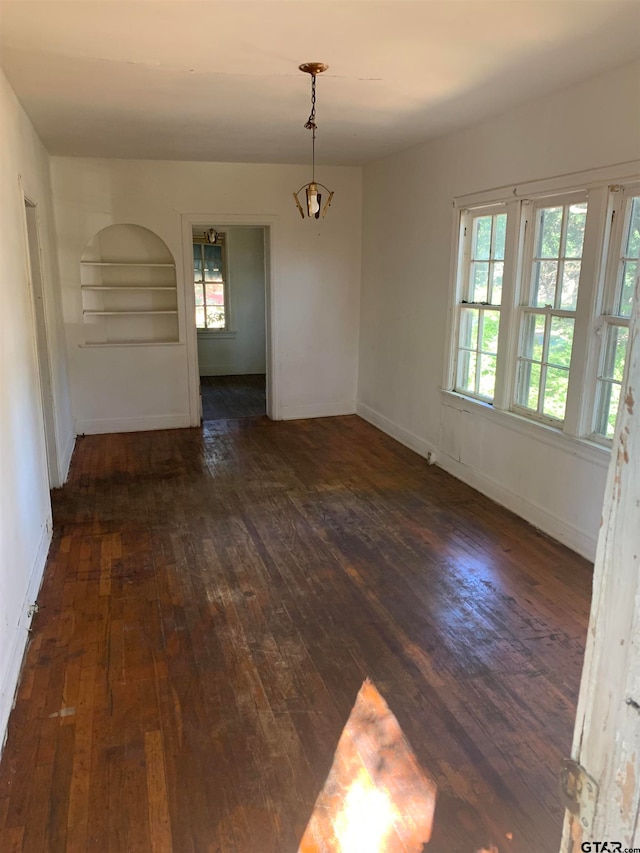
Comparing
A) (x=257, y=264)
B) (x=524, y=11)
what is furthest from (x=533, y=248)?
(x=257, y=264)

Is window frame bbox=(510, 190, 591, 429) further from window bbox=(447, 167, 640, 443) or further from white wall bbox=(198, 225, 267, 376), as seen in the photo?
white wall bbox=(198, 225, 267, 376)

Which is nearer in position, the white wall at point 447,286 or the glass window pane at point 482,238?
the white wall at point 447,286

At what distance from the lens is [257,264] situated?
32.1ft

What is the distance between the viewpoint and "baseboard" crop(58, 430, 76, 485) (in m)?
4.95

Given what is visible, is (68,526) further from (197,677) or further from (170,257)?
(170,257)

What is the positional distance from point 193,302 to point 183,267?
1.24 feet

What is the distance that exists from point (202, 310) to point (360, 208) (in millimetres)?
3909

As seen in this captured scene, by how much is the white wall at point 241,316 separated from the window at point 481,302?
5.45m

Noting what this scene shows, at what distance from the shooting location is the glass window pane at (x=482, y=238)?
4.61 m

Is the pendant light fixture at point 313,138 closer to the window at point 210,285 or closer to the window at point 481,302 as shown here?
the window at point 481,302

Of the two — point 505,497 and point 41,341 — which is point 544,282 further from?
point 41,341

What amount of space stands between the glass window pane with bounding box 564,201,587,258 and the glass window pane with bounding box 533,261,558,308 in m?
0.15

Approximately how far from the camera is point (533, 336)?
420 centimetres

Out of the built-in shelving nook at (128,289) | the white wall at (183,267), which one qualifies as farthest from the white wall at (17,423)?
the built-in shelving nook at (128,289)
